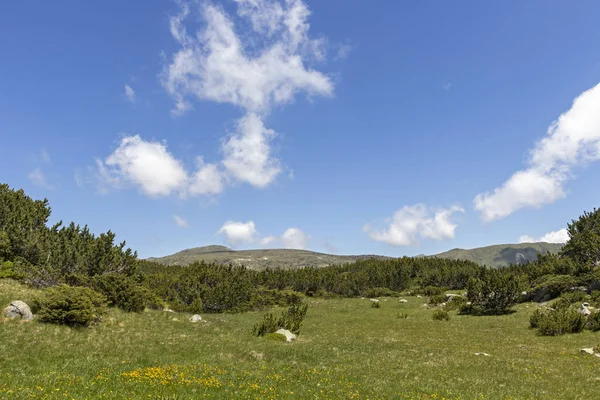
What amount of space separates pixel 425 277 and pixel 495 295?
123 feet

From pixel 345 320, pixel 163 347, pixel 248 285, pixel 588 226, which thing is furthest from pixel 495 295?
pixel 163 347

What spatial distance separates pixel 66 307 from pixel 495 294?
139ft

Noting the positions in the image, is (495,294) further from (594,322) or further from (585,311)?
(594,322)

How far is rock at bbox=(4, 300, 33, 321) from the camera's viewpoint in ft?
70.1

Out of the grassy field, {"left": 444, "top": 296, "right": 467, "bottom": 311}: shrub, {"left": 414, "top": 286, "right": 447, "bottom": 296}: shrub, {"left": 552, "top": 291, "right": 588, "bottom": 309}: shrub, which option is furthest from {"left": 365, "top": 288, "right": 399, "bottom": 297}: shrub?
the grassy field

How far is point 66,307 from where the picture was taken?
74.4ft

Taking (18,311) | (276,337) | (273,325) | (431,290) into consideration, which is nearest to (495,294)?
(431,290)

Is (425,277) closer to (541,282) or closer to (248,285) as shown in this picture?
(541,282)

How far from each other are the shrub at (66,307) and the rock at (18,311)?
2.12 feet

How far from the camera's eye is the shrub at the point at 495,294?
1629 inches

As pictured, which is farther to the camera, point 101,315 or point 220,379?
point 101,315

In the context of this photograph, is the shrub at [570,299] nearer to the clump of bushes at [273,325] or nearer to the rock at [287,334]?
the clump of bushes at [273,325]

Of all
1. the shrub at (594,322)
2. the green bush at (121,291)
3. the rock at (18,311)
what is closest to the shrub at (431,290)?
the shrub at (594,322)

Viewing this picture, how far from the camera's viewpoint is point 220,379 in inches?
542
